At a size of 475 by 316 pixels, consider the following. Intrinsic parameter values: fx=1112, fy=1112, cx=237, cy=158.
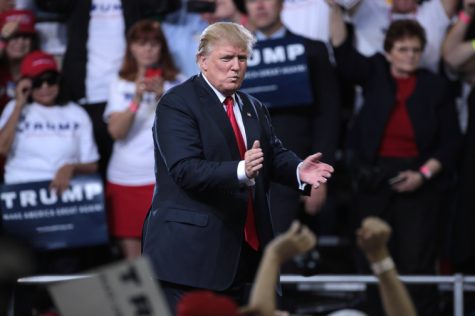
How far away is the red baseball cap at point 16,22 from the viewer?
684cm

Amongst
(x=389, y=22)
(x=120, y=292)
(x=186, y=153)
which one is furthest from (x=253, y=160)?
(x=389, y=22)

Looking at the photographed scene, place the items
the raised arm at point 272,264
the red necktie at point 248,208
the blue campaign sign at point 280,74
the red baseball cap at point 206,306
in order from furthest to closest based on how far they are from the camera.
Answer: the blue campaign sign at point 280,74 < the red necktie at point 248,208 < the raised arm at point 272,264 < the red baseball cap at point 206,306

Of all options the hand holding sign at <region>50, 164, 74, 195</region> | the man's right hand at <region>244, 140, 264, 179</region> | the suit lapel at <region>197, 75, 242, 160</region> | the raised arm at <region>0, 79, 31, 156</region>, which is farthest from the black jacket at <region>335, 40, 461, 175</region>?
the man's right hand at <region>244, 140, 264, 179</region>

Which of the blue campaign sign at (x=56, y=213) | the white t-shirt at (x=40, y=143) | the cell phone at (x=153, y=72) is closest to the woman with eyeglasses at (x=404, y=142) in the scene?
the cell phone at (x=153, y=72)

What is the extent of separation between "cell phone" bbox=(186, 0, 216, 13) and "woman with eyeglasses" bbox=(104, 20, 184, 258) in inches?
12.0

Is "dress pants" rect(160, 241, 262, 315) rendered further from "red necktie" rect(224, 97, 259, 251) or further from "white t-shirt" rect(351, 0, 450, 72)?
"white t-shirt" rect(351, 0, 450, 72)

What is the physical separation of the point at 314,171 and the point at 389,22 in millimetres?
2870

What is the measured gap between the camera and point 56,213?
6570 mm

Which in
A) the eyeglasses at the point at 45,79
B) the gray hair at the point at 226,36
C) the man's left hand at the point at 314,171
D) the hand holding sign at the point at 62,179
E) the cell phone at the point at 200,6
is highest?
the gray hair at the point at 226,36

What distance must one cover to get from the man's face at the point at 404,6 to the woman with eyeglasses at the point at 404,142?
0.37 metres

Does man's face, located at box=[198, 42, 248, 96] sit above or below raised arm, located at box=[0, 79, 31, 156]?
above

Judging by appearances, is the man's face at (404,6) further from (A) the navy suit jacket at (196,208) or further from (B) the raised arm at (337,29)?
(A) the navy suit jacket at (196,208)

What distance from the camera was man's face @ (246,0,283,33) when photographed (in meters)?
6.47

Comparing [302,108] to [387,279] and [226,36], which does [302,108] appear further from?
[387,279]
